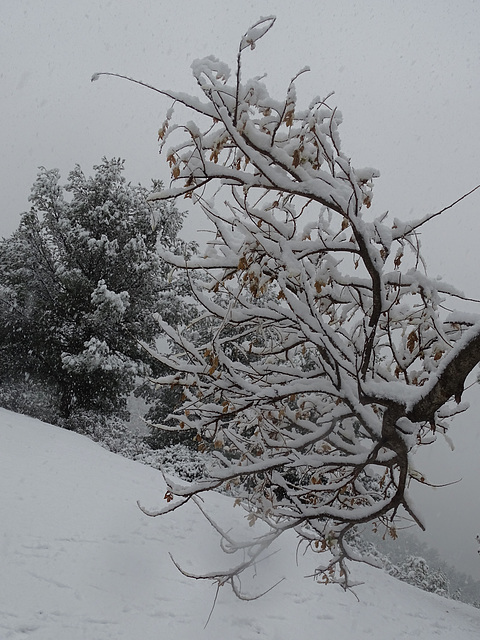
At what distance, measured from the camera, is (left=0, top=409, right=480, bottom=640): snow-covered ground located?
4.61 meters

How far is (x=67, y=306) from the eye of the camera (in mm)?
14461

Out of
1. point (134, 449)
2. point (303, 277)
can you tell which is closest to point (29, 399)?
point (134, 449)

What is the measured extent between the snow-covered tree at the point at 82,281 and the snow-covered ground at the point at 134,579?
5905mm

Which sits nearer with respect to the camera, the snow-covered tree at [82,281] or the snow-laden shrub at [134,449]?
the snow-laden shrub at [134,449]

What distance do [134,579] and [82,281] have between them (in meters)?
9.92

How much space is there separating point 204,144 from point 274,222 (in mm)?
567

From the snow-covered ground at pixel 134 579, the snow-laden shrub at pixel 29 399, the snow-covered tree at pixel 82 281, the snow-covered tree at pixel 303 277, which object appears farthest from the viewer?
the snow-laden shrub at pixel 29 399

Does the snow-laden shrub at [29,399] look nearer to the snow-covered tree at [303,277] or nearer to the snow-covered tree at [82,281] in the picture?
the snow-covered tree at [82,281]

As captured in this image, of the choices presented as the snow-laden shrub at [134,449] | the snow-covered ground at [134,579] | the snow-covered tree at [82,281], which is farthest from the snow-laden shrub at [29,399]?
the snow-covered ground at [134,579]

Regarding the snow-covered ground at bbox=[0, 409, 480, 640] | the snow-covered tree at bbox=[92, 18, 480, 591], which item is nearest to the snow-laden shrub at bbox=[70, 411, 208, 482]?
the snow-covered ground at bbox=[0, 409, 480, 640]

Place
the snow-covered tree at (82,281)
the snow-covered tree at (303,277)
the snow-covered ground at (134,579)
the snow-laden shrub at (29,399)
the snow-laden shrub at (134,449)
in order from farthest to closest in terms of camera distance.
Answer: the snow-laden shrub at (29,399)
the snow-covered tree at (82,281)
the snow-laden shrub at (134,449)
the snow-covered ground at (134,579)
the snow-covered tree at (303,277)

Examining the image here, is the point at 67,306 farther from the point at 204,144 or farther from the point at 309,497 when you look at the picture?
the point at 204,144

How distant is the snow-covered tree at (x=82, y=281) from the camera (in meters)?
14.4

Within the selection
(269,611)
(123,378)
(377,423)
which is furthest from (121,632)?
(123,378)
